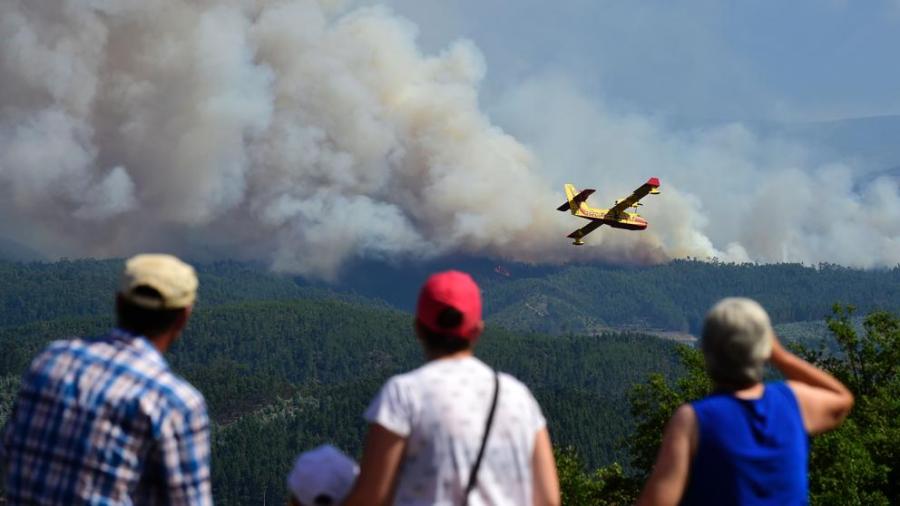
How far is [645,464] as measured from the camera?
4550cm

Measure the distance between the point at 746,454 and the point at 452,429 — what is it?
5.51 ft

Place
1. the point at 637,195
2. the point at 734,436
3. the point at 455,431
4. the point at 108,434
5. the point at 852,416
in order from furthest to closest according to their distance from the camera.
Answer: the point at 637,195 → the point at 852,416 → the point at 734,436 → the point at 455,431 → the point at 108,434

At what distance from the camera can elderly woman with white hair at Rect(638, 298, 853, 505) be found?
5359 mm

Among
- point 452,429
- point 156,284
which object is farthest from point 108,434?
point 452,429

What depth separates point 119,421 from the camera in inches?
192

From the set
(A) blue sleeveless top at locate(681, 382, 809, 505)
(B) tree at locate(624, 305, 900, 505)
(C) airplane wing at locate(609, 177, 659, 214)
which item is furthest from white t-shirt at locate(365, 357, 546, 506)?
(C) airplane wing at locate(609, 177, 659, 214)

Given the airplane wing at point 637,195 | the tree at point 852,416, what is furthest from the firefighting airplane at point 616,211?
the tree at point 852,416

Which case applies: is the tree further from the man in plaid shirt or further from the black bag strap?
the man in plaid shirt

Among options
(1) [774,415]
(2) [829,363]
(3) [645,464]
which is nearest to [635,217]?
(2) [829,363]

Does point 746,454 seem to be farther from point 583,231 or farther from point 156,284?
A: point 583,231

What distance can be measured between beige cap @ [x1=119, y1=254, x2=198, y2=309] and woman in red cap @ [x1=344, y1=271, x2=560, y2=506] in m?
1.17

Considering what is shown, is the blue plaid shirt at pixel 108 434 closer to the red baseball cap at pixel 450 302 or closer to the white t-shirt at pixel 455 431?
the white t-shirt at pixel 455 431

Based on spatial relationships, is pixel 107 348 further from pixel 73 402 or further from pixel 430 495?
pixel 430 495

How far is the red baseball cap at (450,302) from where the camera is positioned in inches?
207
